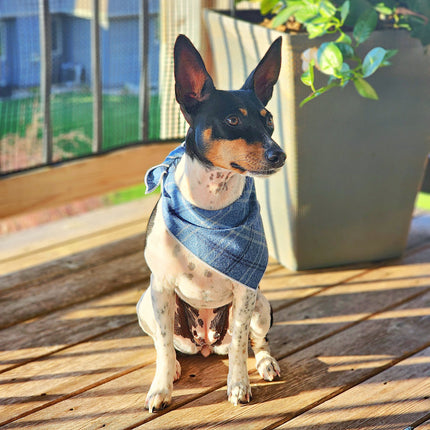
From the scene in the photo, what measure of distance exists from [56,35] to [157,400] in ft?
4.41

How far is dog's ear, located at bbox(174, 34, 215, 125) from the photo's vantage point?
1416mm

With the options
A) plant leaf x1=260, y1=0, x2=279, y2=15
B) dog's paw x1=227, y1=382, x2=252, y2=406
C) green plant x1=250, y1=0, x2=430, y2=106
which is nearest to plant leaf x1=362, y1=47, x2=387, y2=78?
green plant x1=250, y1=0, x2=430, y2=106

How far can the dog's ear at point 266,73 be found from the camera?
4.91 ft

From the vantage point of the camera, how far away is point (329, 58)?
1.89 meters

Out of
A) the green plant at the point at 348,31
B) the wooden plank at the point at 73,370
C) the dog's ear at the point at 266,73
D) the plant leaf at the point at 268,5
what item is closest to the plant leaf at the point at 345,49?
the green plant at the point at 348,31

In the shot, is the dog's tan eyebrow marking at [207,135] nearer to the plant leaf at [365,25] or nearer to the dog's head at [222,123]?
the dog's head at [222,123]

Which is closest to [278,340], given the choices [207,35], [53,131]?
[53,131]

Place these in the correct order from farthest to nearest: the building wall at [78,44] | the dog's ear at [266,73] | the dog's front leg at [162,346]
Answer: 1. the building wall at [78,44]
2. the dog's front leg at [162,346]
3. the dog's ear at [266,73]

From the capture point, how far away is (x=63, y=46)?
2.34 m

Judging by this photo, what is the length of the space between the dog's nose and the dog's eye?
9cm

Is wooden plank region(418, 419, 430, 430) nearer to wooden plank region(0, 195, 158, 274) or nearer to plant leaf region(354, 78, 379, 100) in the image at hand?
Result: plant leaf region(354, 78, 379, 100)

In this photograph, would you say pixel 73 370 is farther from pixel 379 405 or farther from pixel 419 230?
pixel 419 230

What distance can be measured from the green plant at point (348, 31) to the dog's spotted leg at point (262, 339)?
620 mm

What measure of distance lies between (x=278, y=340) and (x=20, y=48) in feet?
4.26
